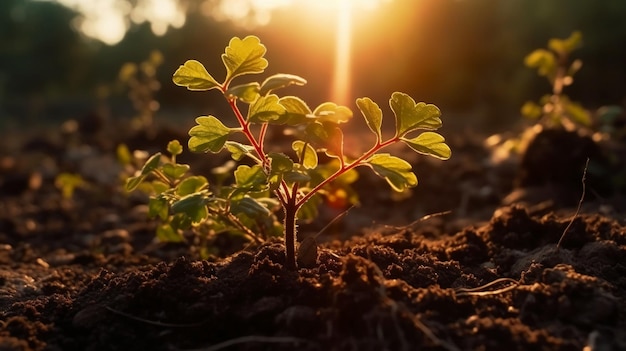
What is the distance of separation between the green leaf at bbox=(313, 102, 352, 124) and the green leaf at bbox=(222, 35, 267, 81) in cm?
25

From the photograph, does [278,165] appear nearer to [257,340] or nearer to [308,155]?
[308,155]

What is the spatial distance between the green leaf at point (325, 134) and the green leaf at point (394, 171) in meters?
0.13

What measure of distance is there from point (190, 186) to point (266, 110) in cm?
69

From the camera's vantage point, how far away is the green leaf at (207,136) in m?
2.37

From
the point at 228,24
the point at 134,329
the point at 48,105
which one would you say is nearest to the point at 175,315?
the point at 134,329

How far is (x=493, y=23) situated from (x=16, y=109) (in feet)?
50.8

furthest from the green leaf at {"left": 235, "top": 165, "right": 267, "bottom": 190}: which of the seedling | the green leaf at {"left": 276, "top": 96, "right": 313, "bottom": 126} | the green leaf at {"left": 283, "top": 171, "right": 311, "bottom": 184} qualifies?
the green leaf at {"left": 276, "top": 96, "right": 313, "bottom": 126}

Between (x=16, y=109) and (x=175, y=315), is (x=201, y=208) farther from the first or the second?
(x=16, y=109)

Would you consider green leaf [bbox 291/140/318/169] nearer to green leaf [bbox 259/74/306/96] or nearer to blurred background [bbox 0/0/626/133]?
green leaf [bbox 259/74/306/96]

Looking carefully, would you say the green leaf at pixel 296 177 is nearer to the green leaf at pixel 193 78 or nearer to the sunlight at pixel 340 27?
the green leaf at pixel 193 78

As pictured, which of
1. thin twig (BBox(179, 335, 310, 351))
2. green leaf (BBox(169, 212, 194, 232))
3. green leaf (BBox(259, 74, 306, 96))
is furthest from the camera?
green leaf (BBox(169, 212, 194, 232))

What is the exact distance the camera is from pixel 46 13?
98.5 feet

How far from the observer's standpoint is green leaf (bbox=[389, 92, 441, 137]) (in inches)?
89.8

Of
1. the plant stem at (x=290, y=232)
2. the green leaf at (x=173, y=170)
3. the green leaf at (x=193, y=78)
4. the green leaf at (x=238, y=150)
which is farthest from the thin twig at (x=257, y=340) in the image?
the green leaf at (x=173, y=170)
